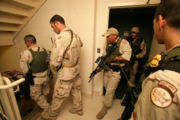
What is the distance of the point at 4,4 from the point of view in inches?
50.1

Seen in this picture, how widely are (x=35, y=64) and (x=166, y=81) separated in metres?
1.54

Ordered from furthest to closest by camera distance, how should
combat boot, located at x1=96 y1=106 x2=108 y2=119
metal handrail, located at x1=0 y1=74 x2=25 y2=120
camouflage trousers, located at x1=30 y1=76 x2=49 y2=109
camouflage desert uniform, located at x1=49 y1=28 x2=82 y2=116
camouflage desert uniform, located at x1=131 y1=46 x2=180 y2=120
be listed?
combat boot, located at x1=96 y1=106 x2=108 y2=119, camouflage trousers, located at x1=30 y1=76 x2=49 y2=109, camouflage desert uniform, located at x1=49 y1=28 x2=82 y2=116, metal handrail, located at x1=0 y1=74 x2=25 y2=120, camouflage desert uniform, located at x1=131 y1=46 x2=180 y2=120

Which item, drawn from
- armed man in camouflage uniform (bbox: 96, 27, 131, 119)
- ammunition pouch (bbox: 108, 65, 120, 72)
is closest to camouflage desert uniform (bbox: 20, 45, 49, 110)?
armed man in camouflage uniform (bbox: 96, 27, 131, 119)

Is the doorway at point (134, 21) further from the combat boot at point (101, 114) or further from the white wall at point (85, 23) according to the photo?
the combat boot at point (101, 114)

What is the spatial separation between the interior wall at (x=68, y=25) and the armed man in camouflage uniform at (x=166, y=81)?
129cm

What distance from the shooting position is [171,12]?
0.36 m

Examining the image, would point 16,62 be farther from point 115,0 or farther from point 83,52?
point 115,0

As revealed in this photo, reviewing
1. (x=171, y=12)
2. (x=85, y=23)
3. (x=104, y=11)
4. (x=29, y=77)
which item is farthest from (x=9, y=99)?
(x=104, y=11)

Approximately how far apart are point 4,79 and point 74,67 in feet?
2.51

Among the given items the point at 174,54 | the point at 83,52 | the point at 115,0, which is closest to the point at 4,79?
the point at 174,54

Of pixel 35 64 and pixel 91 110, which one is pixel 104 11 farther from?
pixel 91 110

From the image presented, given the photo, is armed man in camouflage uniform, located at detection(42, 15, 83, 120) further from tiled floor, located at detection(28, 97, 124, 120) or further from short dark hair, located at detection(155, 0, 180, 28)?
short dark hair, located at detection(155, 0, 180, 28)

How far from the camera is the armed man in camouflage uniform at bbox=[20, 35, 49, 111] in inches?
49.1

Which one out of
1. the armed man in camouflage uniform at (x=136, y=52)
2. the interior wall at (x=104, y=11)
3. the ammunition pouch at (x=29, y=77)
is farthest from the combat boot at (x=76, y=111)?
the armed man in camouflage uniform at (x=136, y=52)
